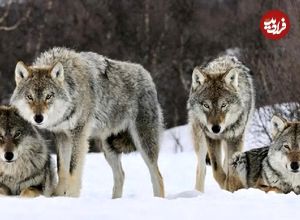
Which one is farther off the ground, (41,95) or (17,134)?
(41,95)

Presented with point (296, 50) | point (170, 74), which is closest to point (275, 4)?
point (296, 50)

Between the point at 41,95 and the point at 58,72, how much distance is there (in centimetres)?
31

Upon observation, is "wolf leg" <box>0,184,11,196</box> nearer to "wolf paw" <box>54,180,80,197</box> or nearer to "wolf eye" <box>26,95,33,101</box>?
"wolf paw" <box>54,180,80,197</box>

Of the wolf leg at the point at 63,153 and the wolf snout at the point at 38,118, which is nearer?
the wolf snout at the point at 38,118

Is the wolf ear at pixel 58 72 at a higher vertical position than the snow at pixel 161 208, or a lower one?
higher

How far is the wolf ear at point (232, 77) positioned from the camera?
24.3 feet

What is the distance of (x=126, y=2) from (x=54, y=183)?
17.8m

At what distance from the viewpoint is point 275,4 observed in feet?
49.1

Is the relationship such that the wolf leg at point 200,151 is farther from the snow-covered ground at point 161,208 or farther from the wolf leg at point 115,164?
the snow-covered ground at point 161,208

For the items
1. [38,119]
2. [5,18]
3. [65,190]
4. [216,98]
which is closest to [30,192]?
[38,119]

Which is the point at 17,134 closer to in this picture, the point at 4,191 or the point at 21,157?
the point at 21,157

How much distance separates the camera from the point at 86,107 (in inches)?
267

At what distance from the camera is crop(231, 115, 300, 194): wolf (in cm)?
604

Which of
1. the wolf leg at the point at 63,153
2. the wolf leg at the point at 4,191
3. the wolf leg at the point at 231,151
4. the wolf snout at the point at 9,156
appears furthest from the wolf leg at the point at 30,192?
the wolf leg at the point at 231,151
